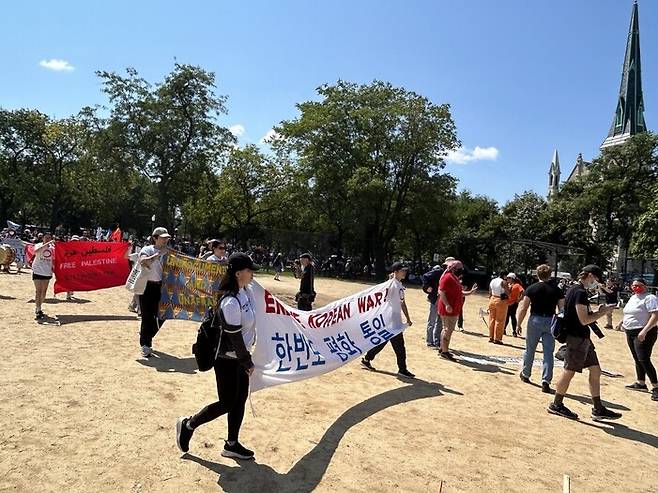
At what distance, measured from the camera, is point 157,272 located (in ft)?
27.2

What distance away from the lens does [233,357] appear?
4.37m

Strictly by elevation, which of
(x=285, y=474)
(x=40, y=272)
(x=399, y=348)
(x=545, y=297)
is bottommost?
(x=285, y=474)

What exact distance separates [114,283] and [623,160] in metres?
44.1

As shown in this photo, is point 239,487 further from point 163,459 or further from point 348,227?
point 348,227

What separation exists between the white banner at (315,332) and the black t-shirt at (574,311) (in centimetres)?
246

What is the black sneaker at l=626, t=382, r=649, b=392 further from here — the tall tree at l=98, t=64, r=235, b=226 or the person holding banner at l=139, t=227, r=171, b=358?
the tall tree at l=98, t=64, r=235, b=226

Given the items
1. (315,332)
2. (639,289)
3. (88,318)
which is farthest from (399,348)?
(88,318)

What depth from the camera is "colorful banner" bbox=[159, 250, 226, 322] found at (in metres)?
10.4

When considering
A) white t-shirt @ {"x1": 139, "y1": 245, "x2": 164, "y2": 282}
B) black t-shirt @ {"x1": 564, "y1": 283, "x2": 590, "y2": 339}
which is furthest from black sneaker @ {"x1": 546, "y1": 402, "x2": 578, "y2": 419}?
white t-shirt @ {"x1": 139, "y1": 245, "x2": 164, "y2": 282}

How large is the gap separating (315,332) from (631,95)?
96.8 metres

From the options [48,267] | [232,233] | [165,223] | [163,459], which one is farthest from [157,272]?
[232,233]

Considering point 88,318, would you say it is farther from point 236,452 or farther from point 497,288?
point 497,288

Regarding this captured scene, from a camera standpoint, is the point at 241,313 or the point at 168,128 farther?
the point at 168,128

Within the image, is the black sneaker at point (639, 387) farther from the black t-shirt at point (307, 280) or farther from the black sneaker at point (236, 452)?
the black sneaker at point (236, 452)
